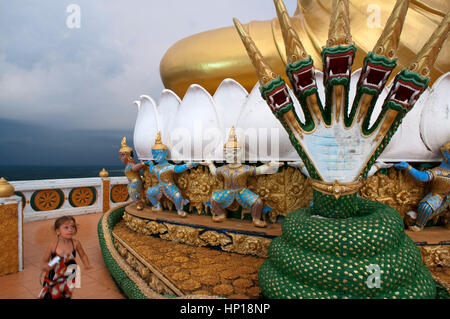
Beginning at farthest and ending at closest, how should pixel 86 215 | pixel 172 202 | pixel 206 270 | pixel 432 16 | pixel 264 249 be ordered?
pixel 86 215, pixel 172 202, pixel 432 16, pixel 264 249, pixel 206 270

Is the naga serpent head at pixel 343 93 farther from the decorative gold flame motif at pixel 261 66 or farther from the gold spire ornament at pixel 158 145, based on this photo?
the gold spire ornament at pixel 158 145

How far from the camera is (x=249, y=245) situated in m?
3.21

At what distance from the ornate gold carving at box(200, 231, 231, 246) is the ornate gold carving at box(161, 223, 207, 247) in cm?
8

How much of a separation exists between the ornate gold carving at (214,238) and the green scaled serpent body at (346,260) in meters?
1.21

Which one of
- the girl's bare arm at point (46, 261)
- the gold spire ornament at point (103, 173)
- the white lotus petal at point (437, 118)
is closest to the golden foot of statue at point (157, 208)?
the girl's bare arm at point (46, 261)

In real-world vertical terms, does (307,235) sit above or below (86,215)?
above

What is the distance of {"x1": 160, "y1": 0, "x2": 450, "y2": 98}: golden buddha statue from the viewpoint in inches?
134

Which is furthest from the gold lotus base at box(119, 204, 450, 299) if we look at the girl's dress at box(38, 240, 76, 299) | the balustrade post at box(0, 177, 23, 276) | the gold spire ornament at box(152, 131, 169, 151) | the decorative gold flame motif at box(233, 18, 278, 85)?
the decorative gold flame motif at box(233, 18, 278, 85)

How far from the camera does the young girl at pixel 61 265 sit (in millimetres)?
2004

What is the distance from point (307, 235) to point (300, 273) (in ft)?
0.88

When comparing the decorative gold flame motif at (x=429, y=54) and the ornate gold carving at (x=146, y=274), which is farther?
the ornate gold carving at (x=146, y=274)

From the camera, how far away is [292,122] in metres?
2.29
